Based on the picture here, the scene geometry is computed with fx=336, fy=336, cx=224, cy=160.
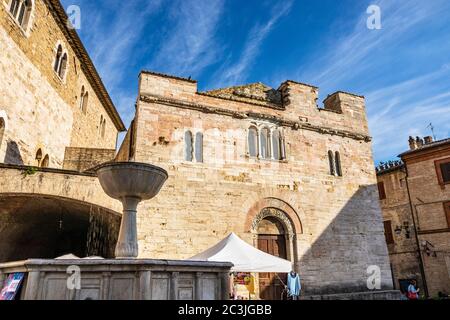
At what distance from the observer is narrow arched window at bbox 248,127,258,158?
12.4 meters

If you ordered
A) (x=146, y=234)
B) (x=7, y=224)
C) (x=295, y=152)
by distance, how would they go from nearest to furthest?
(x=146, y=234)
(x=7, y=224)
(x=295, y=152)

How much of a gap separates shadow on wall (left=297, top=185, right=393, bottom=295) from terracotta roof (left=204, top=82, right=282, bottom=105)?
5.14 m

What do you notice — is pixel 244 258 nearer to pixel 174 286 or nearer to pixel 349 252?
pixel 174 286

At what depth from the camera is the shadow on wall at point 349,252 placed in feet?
38.3

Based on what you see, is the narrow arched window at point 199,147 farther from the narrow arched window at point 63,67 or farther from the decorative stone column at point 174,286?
the narrow arched window at point 63,67

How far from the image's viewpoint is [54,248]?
14211mm

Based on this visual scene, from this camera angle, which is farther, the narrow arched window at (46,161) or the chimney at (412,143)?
the chimney at (412,143)

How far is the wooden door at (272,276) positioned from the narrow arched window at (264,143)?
299 centimetres

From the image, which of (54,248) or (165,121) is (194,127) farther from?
(54,248)

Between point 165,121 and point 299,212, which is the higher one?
point 165,121

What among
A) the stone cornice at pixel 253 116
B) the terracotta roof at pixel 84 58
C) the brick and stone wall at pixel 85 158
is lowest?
the brick and stone wall at pixel 85 158

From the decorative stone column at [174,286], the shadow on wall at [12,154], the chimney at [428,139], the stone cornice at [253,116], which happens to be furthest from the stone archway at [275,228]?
the chimney at [428,139]

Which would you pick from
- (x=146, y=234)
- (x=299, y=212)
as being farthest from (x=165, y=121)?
(x=299, y=212)
